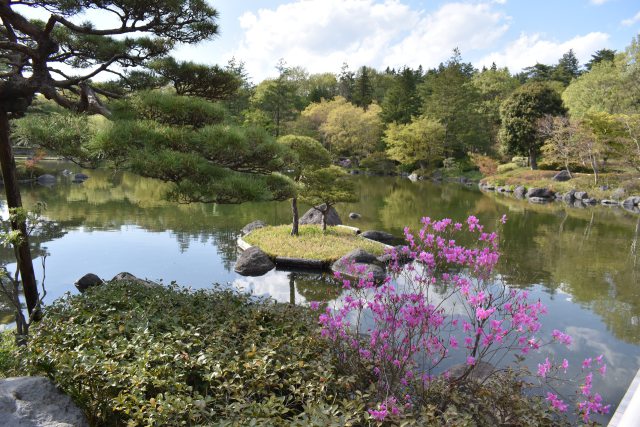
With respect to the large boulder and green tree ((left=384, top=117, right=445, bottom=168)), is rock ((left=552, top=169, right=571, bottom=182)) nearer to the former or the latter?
green tree ((left=384, top=117, right=445, bottom=168))

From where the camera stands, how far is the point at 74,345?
13.7ft

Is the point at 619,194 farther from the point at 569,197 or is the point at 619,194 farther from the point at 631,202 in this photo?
the point at 569,197

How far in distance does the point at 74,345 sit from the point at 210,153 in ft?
8.67

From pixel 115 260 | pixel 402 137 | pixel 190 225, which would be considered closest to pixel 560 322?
pixel 115 260

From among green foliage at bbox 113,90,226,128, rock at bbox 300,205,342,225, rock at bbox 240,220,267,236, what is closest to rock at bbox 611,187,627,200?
rock at bbox 300,205,342,225

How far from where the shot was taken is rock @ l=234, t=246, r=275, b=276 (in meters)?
11.2

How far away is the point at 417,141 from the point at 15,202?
3705 centimetres

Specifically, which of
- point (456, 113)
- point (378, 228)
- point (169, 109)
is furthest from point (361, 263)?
point (456, 113)

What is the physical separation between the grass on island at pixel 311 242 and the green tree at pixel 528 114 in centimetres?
2533

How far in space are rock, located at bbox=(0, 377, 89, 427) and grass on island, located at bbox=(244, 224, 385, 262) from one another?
8556mm

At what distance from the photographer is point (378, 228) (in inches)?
701

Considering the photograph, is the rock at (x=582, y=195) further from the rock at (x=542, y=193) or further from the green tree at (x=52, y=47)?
the green tree at (x=52, y=47)

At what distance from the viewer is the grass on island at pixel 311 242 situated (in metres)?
12.2

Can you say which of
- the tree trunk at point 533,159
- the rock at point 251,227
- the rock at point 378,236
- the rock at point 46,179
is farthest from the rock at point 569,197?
the rock at point 46,179
